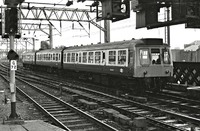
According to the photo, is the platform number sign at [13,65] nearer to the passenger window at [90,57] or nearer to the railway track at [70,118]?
the railway track at [70,118]

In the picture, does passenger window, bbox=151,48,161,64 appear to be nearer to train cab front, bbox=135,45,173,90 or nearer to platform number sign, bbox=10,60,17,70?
train cab front, bbox=135,45,173,90

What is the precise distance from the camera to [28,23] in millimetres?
37156

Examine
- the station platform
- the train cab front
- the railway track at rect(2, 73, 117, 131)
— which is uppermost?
the train cab front

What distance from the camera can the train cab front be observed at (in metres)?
14.8

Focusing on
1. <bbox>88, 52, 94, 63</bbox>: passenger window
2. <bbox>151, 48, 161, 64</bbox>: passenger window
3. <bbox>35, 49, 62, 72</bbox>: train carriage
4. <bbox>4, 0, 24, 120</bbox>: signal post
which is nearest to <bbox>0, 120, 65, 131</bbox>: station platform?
<bbox>4, 0, 24, 120</bbox>: signal post

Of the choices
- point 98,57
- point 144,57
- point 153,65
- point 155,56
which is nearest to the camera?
point 144,57

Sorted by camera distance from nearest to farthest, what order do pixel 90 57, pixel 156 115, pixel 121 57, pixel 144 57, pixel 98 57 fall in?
pixel 156 115 < pixel 144 57 < pixel 121 57 < pixel 98 57 < pixel 90 57

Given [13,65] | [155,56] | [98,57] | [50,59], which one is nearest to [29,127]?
[13,65]

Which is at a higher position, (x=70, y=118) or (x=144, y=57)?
(x=144, y=57)

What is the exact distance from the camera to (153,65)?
1509 centimetres

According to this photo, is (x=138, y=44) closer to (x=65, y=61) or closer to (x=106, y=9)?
(x=106, y=9)

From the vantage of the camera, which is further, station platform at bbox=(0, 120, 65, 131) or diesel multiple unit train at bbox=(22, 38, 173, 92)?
diesel multiple unit train at bbox=(22, 38, 173, 92)

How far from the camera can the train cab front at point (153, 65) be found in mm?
14789

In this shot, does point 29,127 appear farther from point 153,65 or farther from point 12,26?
point 153,65
